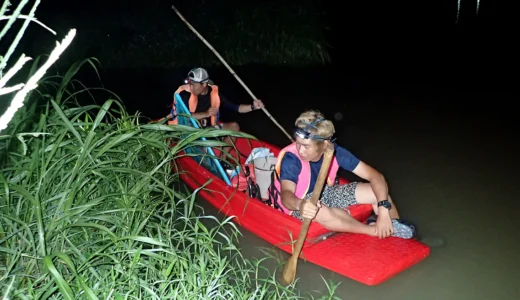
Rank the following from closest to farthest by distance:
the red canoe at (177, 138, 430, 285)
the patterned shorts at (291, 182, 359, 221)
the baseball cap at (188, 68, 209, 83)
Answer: the red canoe at (177, 138, 430, 285)
the patterned shorts at (291, 182, 359, 221)
the baseball cap at (188, 68, 209, 83)

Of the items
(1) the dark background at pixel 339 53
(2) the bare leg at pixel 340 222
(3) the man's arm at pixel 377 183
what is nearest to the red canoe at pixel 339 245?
(2) the bare leg at pixel 340 222

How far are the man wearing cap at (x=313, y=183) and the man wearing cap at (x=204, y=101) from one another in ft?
5.34

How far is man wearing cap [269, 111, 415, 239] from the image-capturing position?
410 cm

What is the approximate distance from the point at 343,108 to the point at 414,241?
4648 mm

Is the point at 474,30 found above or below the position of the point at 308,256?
above

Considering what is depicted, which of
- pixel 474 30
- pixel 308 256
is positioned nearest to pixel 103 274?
pixel 308 256

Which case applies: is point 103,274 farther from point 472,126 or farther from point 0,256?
point 472,126

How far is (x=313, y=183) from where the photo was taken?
4.41 m

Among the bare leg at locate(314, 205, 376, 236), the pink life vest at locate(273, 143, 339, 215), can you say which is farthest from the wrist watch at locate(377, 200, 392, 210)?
the pink life vest at locate(273, 143, 339, 215)

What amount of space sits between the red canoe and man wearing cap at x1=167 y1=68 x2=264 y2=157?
51.5 inches

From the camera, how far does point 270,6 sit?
A: 14000 millimetres

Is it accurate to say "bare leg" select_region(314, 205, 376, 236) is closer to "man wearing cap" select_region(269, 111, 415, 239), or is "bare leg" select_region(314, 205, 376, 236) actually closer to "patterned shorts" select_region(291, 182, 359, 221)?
"man wearing cap" select_region(269, 111, 415, 239)

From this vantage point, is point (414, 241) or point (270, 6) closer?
point (414, 241)

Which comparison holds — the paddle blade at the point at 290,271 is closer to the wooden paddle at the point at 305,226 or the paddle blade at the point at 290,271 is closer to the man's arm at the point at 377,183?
the wooden paddle at the point at 305,226
